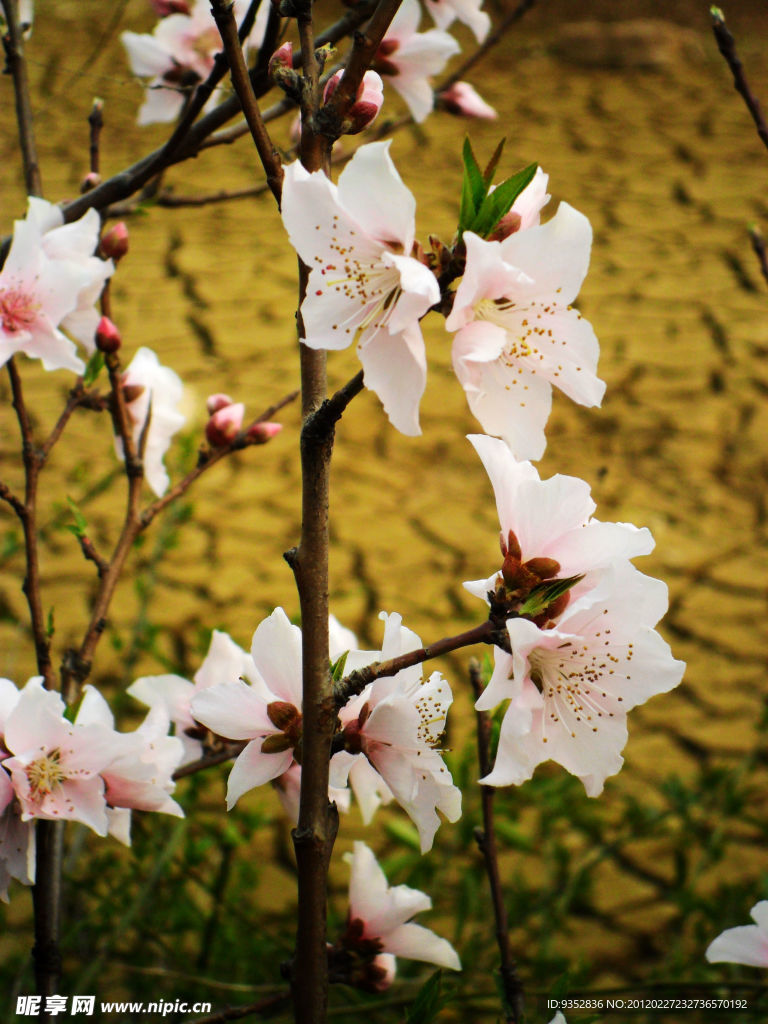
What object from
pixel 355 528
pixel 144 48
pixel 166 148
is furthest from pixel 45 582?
pixel 166 148

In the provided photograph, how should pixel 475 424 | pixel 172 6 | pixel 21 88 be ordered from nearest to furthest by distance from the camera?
1. pixel 21 88
2. pixel 172 6
3. pixel 475 424

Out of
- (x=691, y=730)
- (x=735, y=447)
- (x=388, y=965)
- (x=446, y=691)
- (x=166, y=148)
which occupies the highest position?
(x=166, y=148)

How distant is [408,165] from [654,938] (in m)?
4.65

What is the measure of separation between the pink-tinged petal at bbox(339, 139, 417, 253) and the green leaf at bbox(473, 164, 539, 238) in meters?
0.04

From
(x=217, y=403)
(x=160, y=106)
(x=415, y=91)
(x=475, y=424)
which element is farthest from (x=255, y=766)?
(x=475, y=424)

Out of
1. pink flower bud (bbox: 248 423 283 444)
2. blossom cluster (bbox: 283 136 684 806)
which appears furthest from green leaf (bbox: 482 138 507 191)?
pink flower bud (bbox: 248 423 283 444)

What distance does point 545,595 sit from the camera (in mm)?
492

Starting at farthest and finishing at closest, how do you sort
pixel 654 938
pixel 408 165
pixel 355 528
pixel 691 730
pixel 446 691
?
pixel 408 165 → pixel 355 528 → pixel 691 730 → pixel 654 938 → pixel 446 691

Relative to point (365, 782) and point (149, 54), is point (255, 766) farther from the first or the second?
point (149, 54)

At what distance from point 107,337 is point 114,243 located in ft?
0.35

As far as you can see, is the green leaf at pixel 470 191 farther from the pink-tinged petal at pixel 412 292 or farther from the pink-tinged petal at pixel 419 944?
the pink-tinged petal at pixel 419 944

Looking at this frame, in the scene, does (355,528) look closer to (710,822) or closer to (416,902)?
(710,822)

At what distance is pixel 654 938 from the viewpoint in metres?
2.14

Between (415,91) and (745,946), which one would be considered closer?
(745,946)
